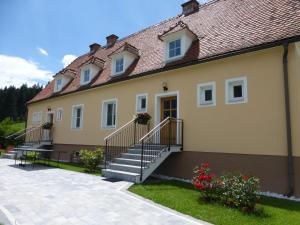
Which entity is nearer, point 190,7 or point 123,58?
point 123,58

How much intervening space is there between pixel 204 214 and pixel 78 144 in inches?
450

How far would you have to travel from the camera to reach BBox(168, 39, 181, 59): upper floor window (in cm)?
1135

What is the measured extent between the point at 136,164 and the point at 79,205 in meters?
3.65

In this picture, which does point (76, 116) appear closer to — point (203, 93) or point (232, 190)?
point (203, 93)

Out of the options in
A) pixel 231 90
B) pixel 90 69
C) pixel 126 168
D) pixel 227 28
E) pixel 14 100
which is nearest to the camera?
pixel 231 90

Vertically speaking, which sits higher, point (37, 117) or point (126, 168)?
point (37, 117)

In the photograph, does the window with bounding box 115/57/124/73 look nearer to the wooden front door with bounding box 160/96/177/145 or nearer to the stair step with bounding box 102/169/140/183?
the wooden front door with bounding box 160/96/177/145

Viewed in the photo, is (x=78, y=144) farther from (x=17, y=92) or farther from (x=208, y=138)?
(x=17, y=92)

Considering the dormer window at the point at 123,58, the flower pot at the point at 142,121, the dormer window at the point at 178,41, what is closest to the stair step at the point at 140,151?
the flower pot at the point at 142,121

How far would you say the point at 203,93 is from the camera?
32.6ft

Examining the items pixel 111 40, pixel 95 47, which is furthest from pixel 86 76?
pixel 95 47

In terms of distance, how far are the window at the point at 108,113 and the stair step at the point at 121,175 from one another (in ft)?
14.2

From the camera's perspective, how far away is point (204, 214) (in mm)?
5508

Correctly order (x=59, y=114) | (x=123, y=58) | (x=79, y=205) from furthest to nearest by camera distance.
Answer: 1. (x=59, y=114)
2. (x=123, y=58)
3. (x=79, y=205)
